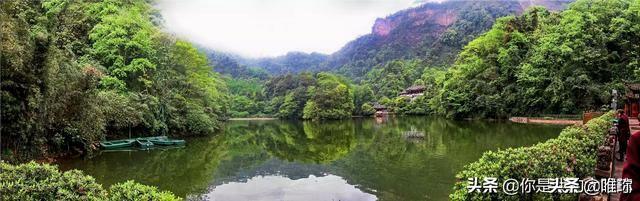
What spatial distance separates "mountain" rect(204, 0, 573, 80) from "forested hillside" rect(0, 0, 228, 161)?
63.3 metres

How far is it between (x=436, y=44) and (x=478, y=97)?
2561 inches

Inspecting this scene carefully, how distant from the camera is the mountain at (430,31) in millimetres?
98838

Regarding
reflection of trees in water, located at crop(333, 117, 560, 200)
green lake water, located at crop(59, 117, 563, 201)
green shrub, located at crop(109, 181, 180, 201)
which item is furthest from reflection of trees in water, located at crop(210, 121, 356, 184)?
green shrub, located at crop(109, 181, 180, 201)

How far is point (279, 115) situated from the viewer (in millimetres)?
65250

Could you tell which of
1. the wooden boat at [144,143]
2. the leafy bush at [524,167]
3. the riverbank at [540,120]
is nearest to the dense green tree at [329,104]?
the riverbank at [540,120]

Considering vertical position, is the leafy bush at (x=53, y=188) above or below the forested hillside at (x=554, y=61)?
below

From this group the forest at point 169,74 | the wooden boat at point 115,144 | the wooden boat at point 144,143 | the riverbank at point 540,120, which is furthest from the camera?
the riverbank at point 540,120

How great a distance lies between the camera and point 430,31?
125 meters

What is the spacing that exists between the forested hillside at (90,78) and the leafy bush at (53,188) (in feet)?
24.0

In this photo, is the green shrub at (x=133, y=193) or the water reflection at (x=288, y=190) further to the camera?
the water reflection at (x=288, y=190)

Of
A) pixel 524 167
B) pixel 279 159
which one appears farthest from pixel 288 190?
pixel 524 167

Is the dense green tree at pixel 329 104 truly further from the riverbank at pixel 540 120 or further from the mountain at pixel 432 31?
the mountain at pixel 432 31

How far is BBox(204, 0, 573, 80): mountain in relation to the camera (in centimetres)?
9884

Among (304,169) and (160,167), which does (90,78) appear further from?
(304,169)
